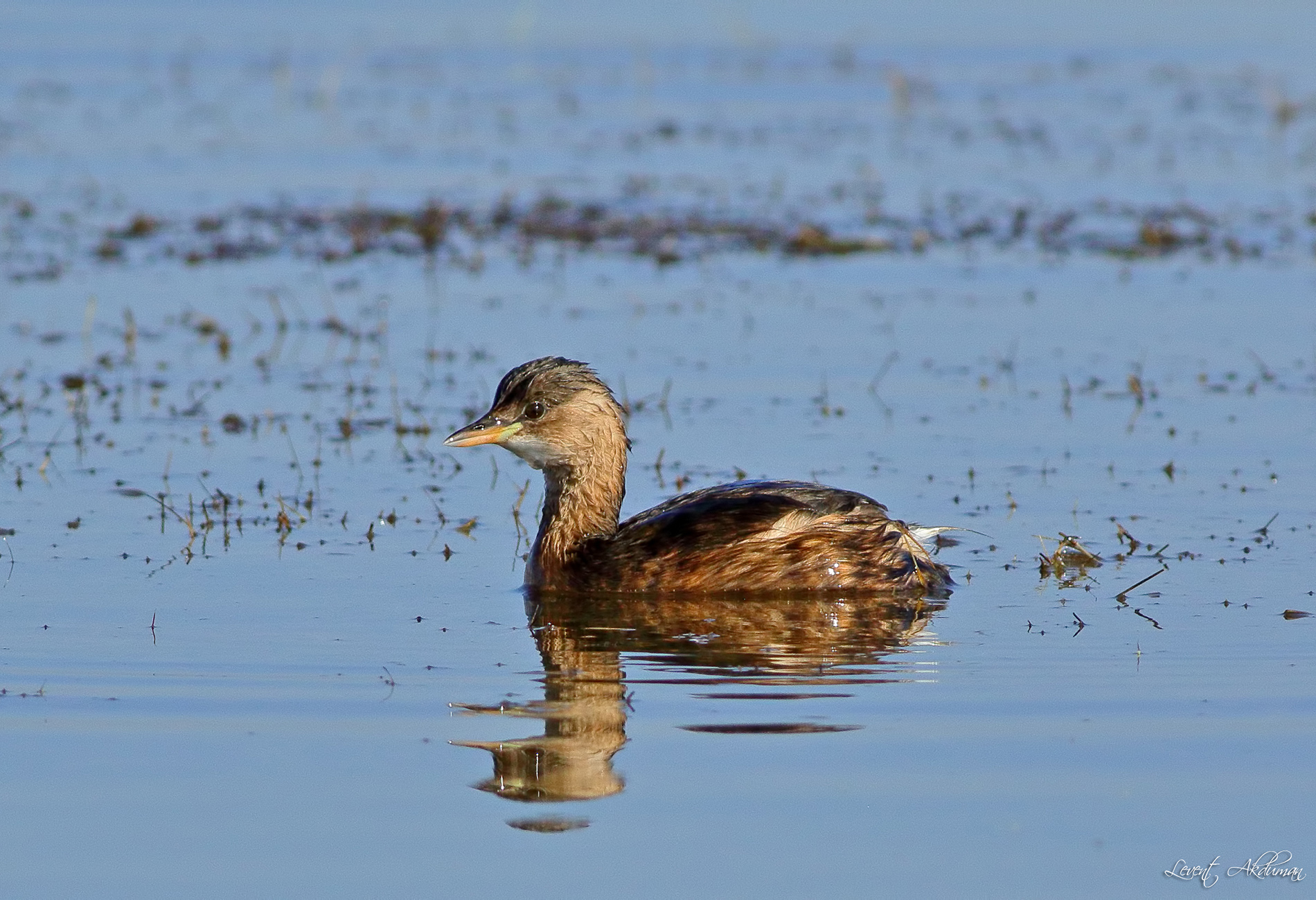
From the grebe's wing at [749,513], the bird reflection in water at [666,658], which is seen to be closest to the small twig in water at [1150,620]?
the bird reflection in water at [666,658]

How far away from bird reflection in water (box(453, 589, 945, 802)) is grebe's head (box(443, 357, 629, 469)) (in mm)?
836

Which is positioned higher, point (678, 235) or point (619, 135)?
point (619, 135)

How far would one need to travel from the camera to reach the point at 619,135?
1015 inches

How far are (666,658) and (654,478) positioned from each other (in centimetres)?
340

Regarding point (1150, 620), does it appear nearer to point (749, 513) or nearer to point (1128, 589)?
point (1128, 589)

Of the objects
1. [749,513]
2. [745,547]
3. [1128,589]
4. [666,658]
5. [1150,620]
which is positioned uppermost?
[749,513]

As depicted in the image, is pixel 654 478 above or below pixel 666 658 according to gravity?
above

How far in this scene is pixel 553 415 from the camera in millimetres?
9906

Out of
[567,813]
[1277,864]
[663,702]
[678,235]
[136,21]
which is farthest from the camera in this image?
[136,21]

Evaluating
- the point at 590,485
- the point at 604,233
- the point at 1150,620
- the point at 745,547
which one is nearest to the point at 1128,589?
the point at 1150,620

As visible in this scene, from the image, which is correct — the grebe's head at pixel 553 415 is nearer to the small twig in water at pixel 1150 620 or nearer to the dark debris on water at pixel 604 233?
the small twig in water at pixel 1150 620

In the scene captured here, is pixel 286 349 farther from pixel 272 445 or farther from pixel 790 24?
pixel 790 24

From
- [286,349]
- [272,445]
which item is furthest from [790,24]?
[272,445]

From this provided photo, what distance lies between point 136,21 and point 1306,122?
2276cm
